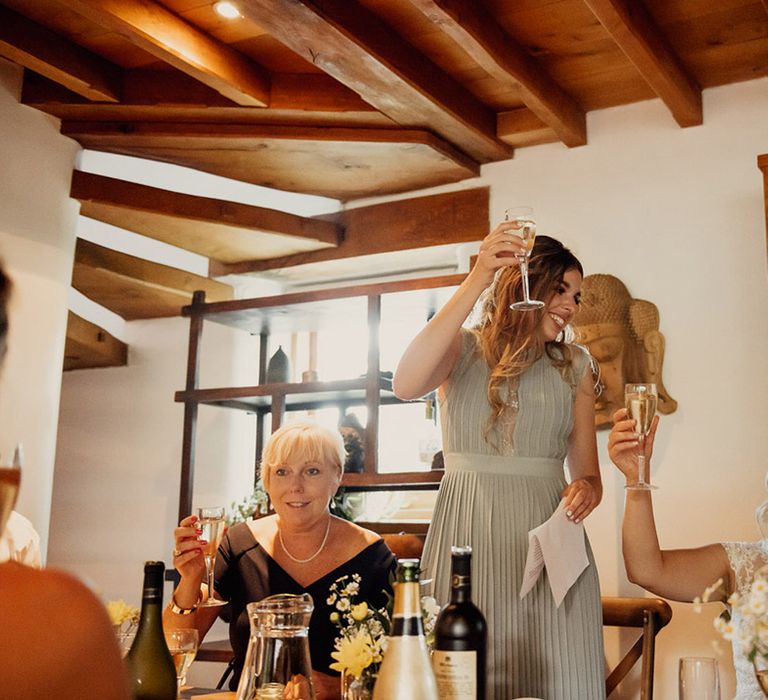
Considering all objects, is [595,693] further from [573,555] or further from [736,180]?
[736,180]

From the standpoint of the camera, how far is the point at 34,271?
11.1 feet

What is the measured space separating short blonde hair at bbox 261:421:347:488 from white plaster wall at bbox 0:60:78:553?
46.0 inches

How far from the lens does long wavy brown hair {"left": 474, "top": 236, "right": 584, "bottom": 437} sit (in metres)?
1.94

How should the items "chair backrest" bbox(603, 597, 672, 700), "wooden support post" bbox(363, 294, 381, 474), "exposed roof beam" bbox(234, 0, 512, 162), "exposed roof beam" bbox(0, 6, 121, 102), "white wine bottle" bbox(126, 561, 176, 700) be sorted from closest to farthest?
1. "white wine bottle" bbox(126, 561, 176, 700)
2. "exposed roof beam" bbox(234, 0, 512, 162)
3. "chair backrest" bbox(603, 597, 672, 700)
4. "exposed roof beam" bbox(0, 6, 121, 102)
5. "wooden support post" bbox(363, 294, 381, 474)

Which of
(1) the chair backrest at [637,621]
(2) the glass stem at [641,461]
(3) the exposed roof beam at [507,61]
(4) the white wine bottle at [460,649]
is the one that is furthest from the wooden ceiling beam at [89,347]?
(4) the white wine bottle at [460,649]

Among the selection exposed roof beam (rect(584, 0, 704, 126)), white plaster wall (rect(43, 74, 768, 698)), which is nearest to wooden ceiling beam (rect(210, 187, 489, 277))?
white plaster wall (rect(43, 74, 768, 698))

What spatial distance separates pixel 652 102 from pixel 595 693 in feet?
7.62

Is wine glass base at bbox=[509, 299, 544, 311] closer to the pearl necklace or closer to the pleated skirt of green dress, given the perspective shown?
the pleated skirt of green dress

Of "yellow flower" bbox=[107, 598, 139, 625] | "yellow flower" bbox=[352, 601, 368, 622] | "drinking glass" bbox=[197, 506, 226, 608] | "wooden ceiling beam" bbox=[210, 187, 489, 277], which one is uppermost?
"wooden ceiling beam" bbox=[210, 187, 489, 277]

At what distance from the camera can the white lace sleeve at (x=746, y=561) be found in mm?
1896

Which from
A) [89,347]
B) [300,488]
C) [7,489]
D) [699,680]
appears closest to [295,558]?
[300,488]

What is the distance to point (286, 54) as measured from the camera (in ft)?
9.98

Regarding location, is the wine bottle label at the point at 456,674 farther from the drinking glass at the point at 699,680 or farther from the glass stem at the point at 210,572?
the glass stem at the point at 210,572

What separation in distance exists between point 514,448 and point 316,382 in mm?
1862
